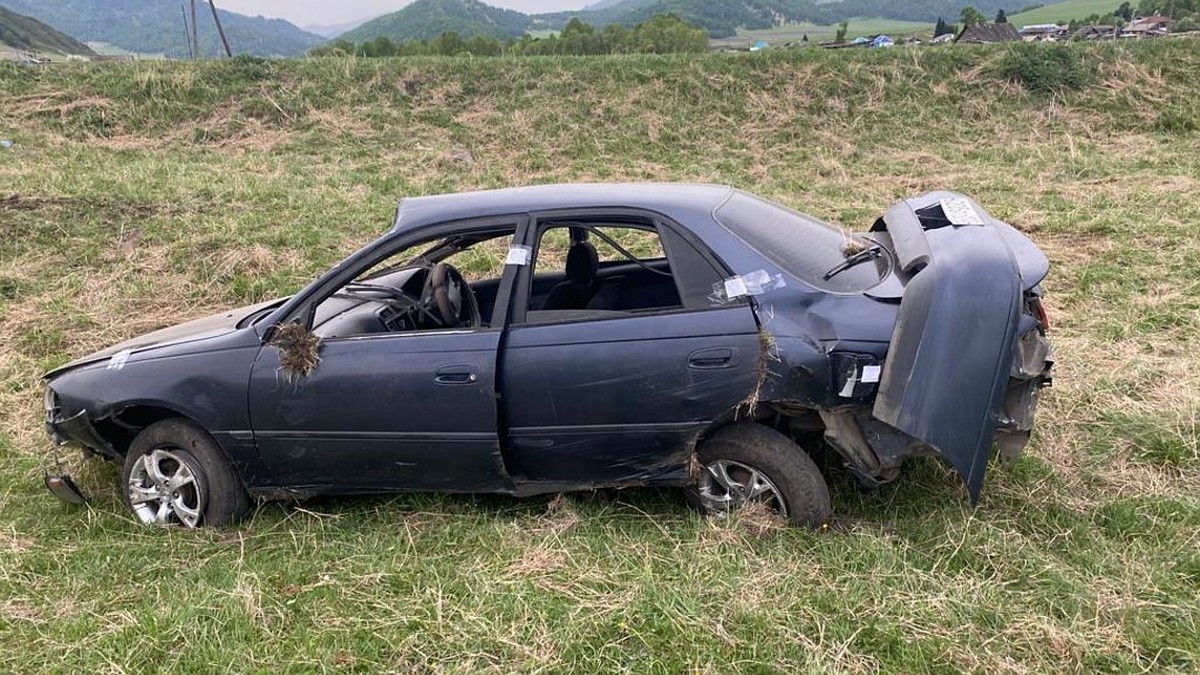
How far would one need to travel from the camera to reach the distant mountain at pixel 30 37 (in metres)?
97.9

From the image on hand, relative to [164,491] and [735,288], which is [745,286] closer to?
[735,288]

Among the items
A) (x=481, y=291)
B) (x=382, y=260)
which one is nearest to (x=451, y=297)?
(x=382, y=260)

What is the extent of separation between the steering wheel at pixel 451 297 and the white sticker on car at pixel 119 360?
1421mm

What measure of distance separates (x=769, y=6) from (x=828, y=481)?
138 metres

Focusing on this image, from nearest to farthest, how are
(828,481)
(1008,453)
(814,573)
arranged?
(814,573), (1008,453), (828,481)

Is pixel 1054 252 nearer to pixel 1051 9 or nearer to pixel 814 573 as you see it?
pixel 814 573

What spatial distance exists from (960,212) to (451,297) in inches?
95.0

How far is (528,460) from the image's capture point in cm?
342

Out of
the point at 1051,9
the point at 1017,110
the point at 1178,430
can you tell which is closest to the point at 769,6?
the point at 1051,9

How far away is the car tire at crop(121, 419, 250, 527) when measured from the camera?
146 inches

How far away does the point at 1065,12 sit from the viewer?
82438mm

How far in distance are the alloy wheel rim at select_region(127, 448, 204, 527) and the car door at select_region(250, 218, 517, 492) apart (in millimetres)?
473

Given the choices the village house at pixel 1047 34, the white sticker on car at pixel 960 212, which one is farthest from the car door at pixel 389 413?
the village house at pixel 1047 34

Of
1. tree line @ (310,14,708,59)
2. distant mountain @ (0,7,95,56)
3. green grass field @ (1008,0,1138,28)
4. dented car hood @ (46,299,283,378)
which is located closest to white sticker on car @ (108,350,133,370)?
dented car hood @ (46,299,283,378)
